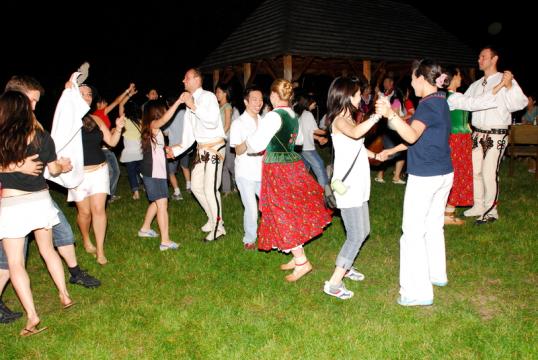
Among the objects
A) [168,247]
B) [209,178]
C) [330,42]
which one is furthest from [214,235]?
[330,42]

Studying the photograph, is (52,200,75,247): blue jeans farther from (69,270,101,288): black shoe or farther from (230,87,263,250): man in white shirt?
(230,87,263,250): man in white shirt

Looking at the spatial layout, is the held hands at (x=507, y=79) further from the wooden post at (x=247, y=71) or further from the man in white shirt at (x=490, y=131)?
the wooden post at (x=247, y=71)

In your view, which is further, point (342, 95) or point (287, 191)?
point (287, 191)

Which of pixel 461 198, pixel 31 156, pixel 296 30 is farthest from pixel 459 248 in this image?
pixel 296 30

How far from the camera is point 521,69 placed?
33062 mm

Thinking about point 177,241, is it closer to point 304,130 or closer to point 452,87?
point 304,130

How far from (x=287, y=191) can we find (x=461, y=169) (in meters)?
3.25

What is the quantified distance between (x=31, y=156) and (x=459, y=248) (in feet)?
16.4

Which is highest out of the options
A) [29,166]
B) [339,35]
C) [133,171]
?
[339,35]

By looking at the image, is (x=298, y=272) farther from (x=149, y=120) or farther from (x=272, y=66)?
(x=272, y=66)

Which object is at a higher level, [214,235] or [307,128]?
[307,128]

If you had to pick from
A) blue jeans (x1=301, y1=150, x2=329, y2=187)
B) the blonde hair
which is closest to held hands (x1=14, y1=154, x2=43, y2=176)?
the blonde hair

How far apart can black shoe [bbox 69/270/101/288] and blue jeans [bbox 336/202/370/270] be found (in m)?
2.72

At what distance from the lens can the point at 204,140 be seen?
6160mm
